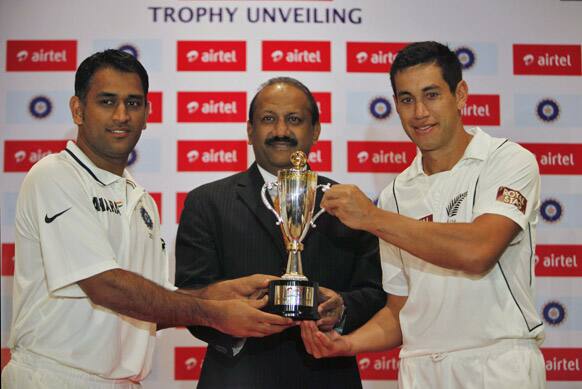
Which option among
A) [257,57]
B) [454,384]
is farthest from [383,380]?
[257,57]

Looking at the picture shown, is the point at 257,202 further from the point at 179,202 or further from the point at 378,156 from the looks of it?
the point at 378,156

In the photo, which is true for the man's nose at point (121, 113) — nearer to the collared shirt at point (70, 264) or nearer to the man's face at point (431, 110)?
the collared shirt at point (70, 264)

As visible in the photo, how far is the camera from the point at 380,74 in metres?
5.09

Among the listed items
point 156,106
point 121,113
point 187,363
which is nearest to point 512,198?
point 121,113

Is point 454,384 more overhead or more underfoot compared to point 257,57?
more underfoot

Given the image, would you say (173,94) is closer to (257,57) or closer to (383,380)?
(257,57)

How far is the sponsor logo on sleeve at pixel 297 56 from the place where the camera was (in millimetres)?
5066

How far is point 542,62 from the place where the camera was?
5156 mm

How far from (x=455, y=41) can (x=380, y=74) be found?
0.56 m

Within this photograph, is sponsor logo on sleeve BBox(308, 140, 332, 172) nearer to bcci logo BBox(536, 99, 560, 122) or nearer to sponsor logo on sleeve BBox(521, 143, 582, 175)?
sponsor logo on sleeve BBox(521, 143, 582, 175)

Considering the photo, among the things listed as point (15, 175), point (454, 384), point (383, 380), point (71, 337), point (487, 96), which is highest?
point (487, 96)

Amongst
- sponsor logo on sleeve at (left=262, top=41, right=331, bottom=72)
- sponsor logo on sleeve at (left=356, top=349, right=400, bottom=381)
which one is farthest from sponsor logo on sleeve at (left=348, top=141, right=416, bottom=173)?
sponsor logo on sleeve at (left=356, top=349, right=400, bottom=381)

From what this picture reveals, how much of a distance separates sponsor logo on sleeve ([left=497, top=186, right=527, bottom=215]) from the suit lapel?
1045 millimetres

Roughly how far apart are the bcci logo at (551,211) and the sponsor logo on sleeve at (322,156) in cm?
142
